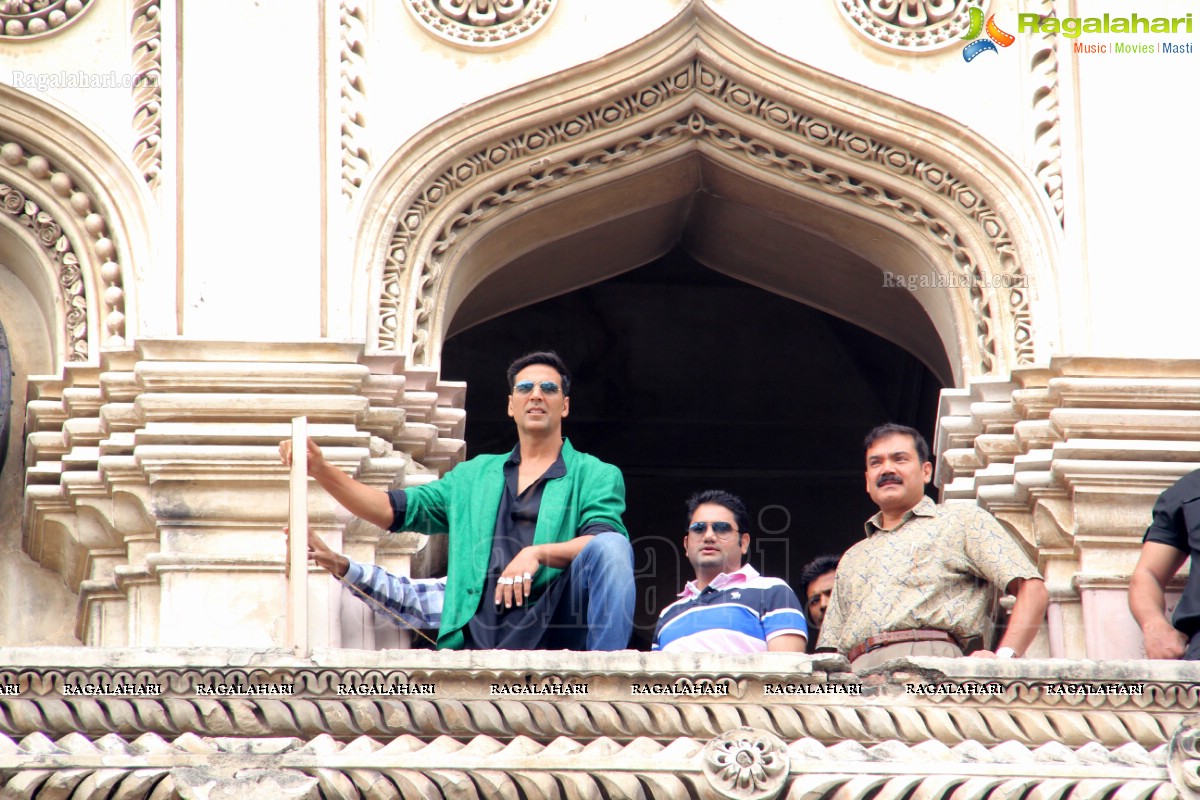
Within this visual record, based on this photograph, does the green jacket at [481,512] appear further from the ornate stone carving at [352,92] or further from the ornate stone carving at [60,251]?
the ornate stone carving at [60,251]

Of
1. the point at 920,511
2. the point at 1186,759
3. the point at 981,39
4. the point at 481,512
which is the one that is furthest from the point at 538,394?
the point at 981,39

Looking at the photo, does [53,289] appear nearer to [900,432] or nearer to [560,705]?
[900,432]

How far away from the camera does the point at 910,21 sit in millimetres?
11289

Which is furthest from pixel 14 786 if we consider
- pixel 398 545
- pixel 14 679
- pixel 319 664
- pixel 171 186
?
pixel 171 186

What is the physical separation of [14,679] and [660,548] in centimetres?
825

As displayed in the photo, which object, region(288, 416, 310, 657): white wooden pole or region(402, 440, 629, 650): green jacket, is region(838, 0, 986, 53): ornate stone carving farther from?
region(288, 416, 310, 657): white wooden pole

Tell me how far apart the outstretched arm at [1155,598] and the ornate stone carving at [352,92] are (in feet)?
11.5

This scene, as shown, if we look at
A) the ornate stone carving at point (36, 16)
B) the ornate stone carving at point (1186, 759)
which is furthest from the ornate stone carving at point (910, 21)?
the ornate stone carving at point (1186, 759)

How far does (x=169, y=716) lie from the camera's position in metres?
8.01

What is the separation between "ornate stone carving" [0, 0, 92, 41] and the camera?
11109mm

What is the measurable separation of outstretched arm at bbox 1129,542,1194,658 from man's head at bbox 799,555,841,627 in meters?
1.22

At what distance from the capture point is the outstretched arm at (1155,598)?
9359 mm

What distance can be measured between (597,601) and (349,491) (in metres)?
1.05

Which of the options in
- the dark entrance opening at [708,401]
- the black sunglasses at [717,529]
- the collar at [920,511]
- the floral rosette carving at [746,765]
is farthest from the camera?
the dark entrance opening at [708,401]
